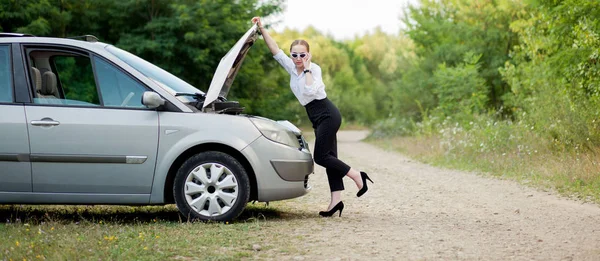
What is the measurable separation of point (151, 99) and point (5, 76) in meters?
1.49

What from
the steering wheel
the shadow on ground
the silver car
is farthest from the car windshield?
the shadow on ground

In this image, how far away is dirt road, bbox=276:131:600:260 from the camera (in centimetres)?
577

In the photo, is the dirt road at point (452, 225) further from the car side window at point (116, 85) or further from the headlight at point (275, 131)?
the car side window at point (116, 85)

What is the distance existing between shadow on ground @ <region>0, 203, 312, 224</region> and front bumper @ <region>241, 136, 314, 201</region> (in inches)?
15.3

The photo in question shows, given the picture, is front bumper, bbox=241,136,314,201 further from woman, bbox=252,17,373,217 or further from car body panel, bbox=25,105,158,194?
car body panel, bbox=25,105,158,194

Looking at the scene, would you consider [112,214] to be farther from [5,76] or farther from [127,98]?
[5,76]

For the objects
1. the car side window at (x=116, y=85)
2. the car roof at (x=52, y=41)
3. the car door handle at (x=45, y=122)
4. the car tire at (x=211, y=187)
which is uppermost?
the car roof at (x=52, y=41)

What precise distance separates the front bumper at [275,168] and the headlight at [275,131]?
6cm

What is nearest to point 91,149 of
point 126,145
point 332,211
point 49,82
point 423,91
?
point 126,145

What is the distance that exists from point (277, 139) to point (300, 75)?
843 millimetres

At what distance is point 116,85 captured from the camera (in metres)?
7.19

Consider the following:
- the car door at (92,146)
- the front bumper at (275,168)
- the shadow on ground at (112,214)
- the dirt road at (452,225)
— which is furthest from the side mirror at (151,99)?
the dirt road at (452,225)

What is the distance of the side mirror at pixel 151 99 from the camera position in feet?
22.5

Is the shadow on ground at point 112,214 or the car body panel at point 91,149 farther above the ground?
the car body panel at point 91,149
